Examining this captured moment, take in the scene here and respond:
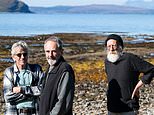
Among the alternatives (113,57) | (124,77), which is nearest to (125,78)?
(124,77)

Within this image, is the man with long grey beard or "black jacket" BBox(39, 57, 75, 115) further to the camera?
the man with long grey beard

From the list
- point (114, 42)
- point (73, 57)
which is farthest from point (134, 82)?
point (73, 57)

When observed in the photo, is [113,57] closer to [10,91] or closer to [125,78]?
[125,78]

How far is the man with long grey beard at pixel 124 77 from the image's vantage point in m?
6.64

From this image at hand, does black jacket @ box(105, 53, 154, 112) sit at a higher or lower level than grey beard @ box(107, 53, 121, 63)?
lower

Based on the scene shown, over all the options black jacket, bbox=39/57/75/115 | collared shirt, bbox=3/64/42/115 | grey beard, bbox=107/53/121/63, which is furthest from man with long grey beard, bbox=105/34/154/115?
collared shirt, bbox=3/64/42/115

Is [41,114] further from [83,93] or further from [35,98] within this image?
[83,93]

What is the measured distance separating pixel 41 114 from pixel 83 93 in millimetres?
12533

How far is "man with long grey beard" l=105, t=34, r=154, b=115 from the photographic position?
6645 mm

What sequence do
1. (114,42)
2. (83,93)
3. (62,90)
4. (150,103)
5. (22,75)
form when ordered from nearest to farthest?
(62,90)
(22,75)
(114,42)
(150,103)
(83,93)

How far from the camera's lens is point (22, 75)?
620cm

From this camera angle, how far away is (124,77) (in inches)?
263

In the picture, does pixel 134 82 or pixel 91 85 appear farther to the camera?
pixel 91 85

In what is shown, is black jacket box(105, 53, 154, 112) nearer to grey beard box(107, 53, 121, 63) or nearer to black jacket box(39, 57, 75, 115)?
grey beard box(107, 53, 121, 63)
